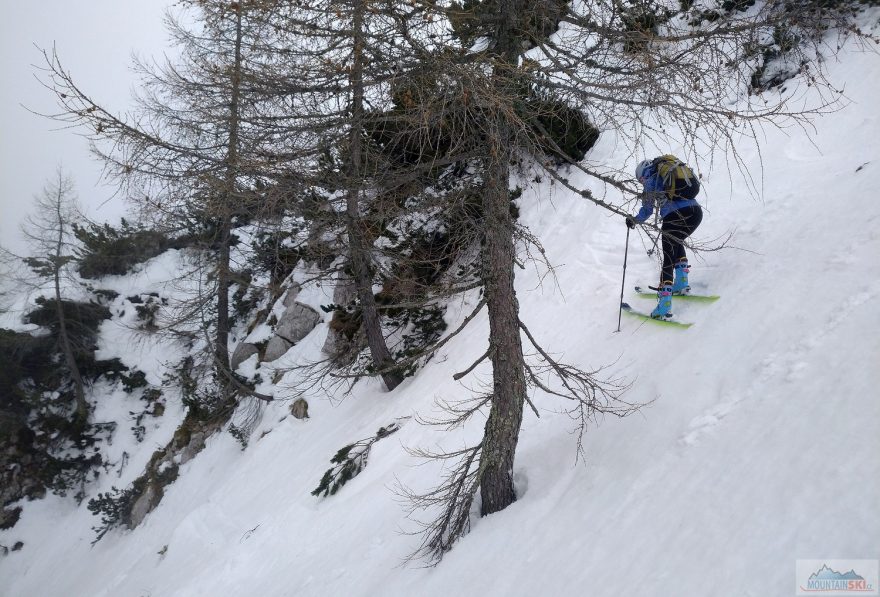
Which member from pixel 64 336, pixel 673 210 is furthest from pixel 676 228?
pixel 64 336

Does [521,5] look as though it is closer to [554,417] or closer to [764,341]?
[764,341]

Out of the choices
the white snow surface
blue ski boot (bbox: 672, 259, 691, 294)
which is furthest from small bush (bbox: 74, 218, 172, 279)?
blue ski boot (bbox: 672, 259, 691, 294)

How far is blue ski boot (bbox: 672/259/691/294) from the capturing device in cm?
561

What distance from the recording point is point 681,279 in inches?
223

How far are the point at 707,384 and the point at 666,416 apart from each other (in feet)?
1.52

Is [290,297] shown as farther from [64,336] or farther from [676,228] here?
[676,228]

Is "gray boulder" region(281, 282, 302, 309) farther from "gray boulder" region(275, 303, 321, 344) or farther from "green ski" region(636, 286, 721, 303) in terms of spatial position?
"green ski" region(636, 286, 721, 303)

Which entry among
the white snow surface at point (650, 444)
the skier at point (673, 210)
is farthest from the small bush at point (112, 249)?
the skier at point (673, 210)

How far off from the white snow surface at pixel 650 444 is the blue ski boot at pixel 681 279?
0.21 meters

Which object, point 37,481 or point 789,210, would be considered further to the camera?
point 37,481

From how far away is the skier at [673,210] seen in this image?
5.01m

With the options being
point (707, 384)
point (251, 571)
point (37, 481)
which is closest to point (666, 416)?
point (707, 384)

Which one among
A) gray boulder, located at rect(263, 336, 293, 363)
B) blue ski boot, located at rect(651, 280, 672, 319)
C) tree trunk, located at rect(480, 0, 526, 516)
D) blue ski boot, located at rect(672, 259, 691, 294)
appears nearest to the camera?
tree trunk, located at rect(480, 0, 526, 516)

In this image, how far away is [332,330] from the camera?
10.1 m
